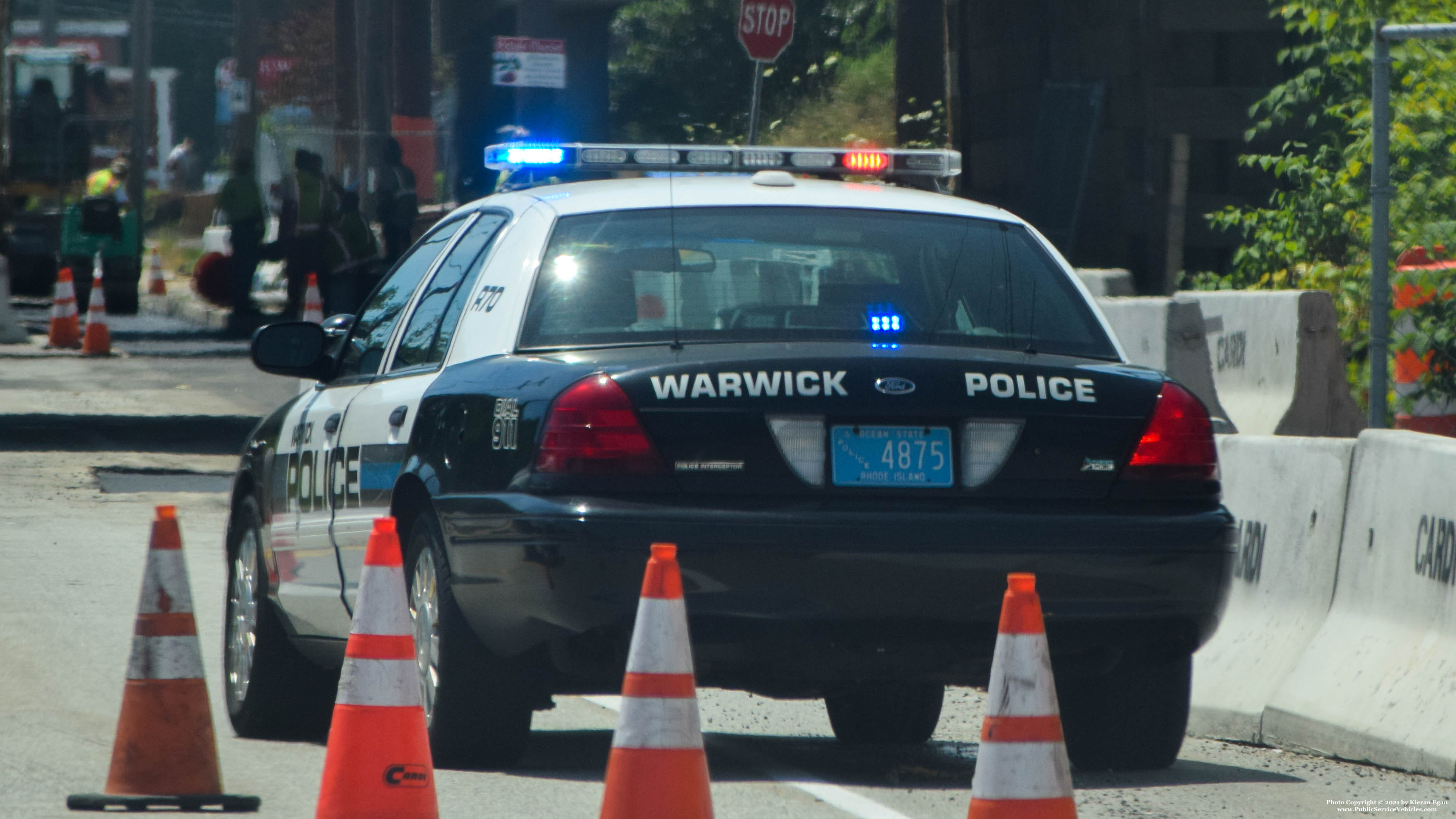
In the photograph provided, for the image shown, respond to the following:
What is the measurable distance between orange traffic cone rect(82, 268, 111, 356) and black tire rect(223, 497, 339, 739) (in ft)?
50.2

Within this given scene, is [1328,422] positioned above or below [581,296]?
below

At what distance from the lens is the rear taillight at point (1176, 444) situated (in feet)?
18.9

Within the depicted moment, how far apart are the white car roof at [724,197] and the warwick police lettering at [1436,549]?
1.37 metres

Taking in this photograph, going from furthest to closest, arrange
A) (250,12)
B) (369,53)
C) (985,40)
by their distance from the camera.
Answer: (250,12)
(369,53)
(985,40)

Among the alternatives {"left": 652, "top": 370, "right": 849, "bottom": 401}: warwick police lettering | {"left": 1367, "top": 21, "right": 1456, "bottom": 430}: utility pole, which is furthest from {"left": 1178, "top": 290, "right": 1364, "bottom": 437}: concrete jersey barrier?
{"left": 652, "top": 370, "right": 849, "bottom": 401}: warwick police lettering

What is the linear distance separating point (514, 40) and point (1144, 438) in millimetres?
15498

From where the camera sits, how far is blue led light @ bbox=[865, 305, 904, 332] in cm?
596

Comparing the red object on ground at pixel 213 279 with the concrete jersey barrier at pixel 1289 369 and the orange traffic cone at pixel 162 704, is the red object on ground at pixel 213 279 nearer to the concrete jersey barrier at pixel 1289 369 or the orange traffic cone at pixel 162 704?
the concrete jersey barrier at pixel 1289 369

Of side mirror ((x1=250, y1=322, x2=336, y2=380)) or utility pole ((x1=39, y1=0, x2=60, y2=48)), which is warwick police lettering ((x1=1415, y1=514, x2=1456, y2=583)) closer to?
side mirror ((x1=250, y1=322, x2=336, y2=380))

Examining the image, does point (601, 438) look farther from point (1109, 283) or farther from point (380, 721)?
point (1109, 283)

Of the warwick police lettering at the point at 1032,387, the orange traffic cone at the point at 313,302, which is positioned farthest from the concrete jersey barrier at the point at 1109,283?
the orange traffic cone at the point at 313,302

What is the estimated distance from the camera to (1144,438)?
19.0ft

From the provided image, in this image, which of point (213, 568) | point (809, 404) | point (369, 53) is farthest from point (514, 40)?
point (809, 404)

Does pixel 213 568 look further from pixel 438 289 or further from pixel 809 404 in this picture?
pixel 809 404
